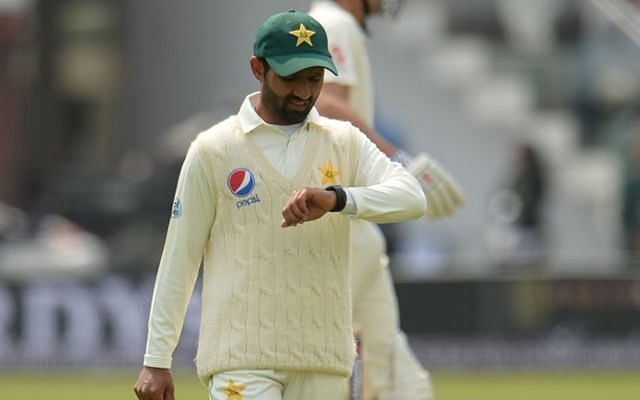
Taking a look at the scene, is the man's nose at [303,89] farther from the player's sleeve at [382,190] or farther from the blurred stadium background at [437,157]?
the blurred stadium background at [437,157]

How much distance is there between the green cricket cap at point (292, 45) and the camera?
5258mm

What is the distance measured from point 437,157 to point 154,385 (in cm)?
1232

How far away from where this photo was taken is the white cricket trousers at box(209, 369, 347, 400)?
17.6 feet

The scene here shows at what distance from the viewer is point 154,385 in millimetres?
5375

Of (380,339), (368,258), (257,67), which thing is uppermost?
Result: (257,67)

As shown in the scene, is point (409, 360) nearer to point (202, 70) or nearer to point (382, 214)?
point (382, 214)

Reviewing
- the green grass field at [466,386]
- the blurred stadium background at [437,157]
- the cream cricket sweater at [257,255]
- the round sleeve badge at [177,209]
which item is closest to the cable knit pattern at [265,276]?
the cream cricket sweater at [257,255]

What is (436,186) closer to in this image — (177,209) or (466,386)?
(177,209)

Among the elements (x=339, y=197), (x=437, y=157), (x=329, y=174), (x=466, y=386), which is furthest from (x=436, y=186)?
(x=437, y=157)

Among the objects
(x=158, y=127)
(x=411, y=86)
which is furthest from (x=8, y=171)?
(x=411, y=86)

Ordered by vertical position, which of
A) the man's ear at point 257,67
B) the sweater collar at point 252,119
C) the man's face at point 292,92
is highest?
the man's ear at point 257,67

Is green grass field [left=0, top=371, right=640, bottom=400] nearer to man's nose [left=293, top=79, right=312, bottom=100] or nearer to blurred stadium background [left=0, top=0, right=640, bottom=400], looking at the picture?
blurred stadium background [left=0, top=0, right=640, bottom=400]

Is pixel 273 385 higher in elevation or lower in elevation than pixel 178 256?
lower

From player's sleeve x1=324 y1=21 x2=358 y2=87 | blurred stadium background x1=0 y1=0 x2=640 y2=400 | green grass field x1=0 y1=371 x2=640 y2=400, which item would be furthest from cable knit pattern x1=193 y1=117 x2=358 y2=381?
blurred stadium background x1=0 y1=0 x2=640 y2=400
